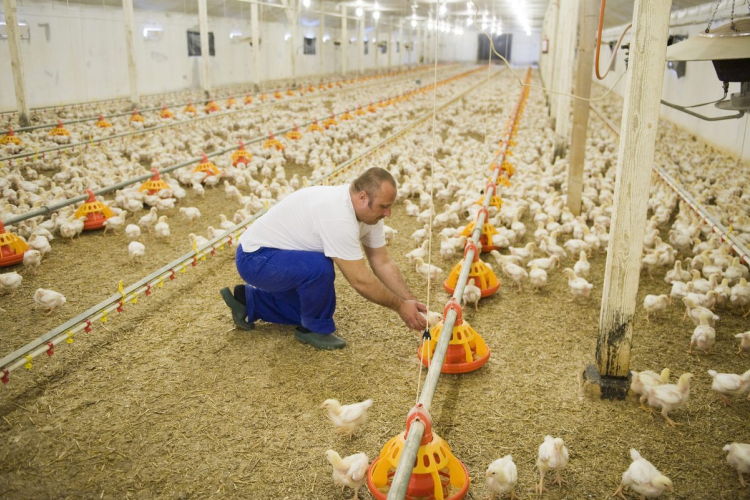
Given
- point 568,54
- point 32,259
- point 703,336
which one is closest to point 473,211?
point 703,336

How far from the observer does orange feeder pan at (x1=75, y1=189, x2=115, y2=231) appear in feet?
19.9

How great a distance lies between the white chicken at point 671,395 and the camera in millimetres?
2908

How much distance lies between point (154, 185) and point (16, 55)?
552cm

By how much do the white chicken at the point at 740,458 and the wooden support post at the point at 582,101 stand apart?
4487 mm

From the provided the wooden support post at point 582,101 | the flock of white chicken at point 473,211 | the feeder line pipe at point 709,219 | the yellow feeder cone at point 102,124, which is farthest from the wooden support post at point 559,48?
the yellow feeder cone at point 102,124

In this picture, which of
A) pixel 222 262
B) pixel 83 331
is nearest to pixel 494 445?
pixel 83 331

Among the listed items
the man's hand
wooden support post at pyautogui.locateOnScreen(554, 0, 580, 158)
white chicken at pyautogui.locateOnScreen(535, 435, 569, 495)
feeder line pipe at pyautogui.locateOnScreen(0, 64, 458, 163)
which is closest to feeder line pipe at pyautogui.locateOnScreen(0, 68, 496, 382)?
the man's hand

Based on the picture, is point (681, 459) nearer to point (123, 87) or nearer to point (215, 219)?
point (215, 219)

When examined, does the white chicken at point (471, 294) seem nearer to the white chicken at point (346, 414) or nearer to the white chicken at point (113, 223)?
the white chicken at point (346, 414)

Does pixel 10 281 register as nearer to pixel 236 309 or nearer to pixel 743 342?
pixel 236 309

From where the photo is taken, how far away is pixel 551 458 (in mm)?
2510

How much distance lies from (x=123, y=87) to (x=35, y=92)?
382 centimetres

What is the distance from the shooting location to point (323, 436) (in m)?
2.92

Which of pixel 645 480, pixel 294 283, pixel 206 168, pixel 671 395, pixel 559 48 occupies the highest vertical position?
pixel 559 48
